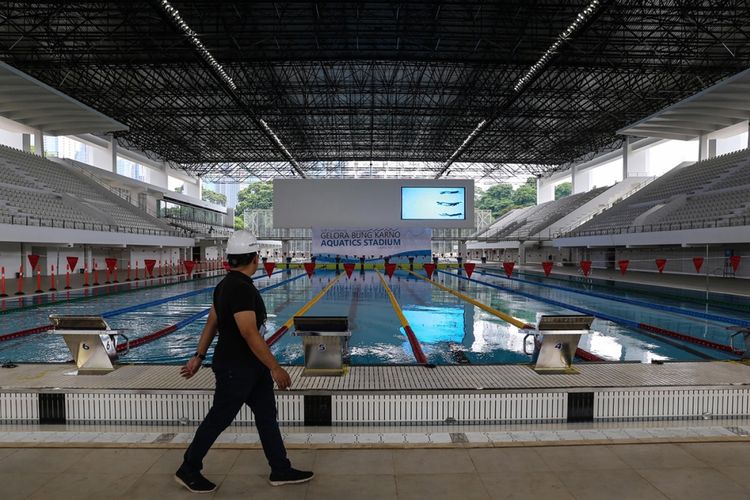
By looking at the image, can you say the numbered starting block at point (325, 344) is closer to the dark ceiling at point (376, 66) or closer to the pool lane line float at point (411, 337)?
the pool lane line float at point (411, 337)

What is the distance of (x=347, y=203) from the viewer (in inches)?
1038

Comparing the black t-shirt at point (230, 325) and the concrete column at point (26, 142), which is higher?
the concrete column at point (26, 142)

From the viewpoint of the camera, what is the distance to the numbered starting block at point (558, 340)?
12.4ft

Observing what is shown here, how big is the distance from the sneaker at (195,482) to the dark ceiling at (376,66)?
1483 cm

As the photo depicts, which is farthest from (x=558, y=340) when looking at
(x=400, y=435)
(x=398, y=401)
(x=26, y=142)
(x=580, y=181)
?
(x=580, y=181)

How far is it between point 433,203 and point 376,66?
28.2ft

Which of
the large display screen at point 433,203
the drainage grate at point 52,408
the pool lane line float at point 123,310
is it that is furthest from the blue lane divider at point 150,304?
the large display screen at point 433,203

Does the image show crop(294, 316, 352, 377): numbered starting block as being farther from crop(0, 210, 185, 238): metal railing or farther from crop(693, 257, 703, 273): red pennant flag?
crop(693, 257, 703, 273): red pennant flag

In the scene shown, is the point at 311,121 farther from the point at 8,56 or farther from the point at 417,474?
the point at 417,474

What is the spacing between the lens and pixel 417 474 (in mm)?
2359

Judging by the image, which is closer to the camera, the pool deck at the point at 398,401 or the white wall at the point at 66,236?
the pool deck at the point at 398,401

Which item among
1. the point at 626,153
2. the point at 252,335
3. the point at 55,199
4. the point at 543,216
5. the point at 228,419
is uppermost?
the point at 626,153

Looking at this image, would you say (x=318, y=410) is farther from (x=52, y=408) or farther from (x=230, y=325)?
(x=52, y=408)

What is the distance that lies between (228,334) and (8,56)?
935 inches
